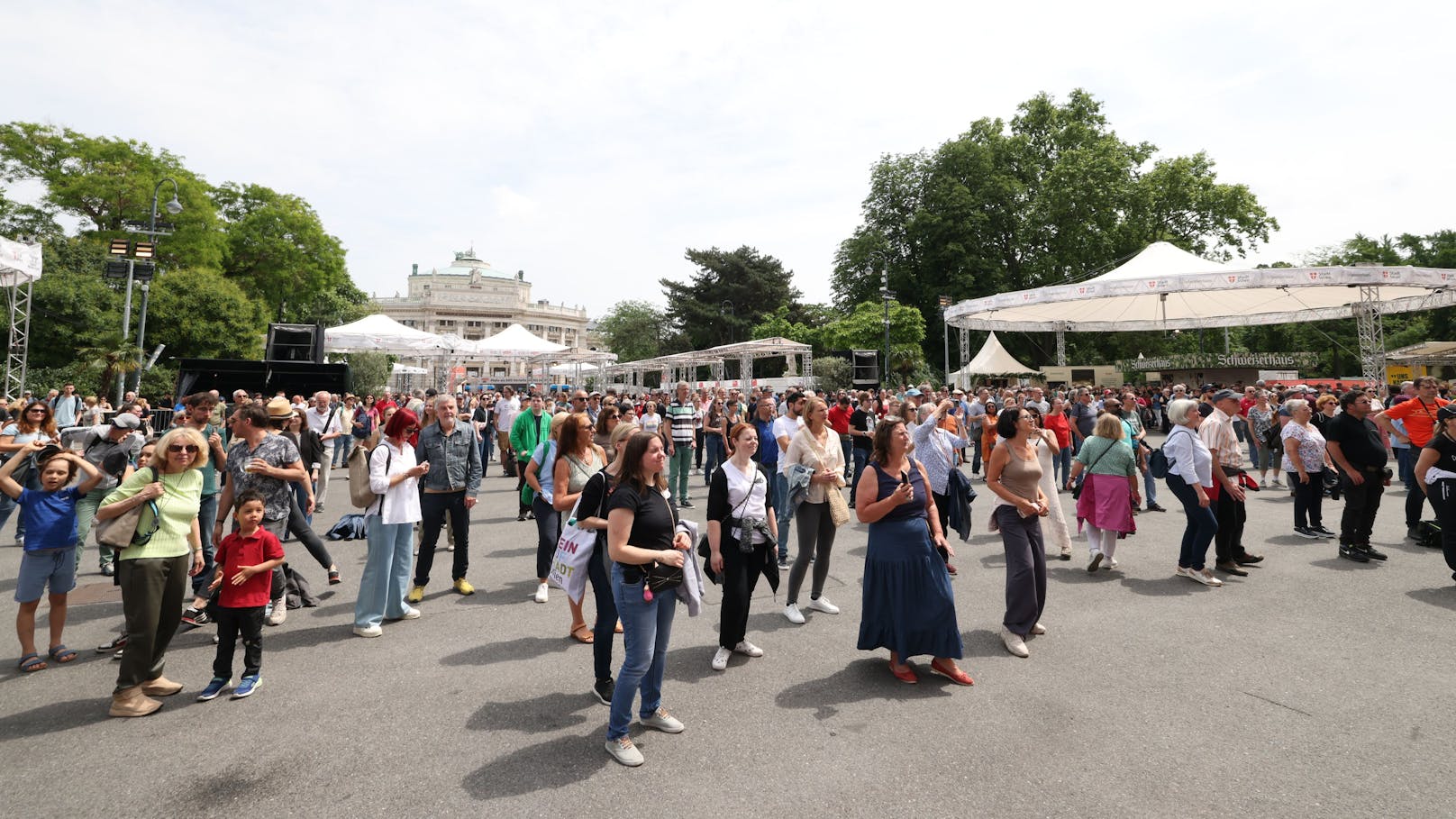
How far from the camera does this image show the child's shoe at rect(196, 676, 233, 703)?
3871 millimetres

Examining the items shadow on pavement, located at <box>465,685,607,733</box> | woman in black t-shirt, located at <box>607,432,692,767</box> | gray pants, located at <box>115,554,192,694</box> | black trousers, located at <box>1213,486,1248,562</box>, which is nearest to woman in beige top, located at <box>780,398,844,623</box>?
shadow on pavement, located at <box>465,685,607,733</box>

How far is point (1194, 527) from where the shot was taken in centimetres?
614

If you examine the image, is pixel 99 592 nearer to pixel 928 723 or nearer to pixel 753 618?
pixel 753 618

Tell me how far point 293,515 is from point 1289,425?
34.6 feet

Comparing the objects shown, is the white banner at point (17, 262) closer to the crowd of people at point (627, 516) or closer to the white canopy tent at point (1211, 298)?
the crowd of people at point (627, 516)

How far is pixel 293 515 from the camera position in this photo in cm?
557

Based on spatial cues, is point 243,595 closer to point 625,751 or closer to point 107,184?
point 625,751

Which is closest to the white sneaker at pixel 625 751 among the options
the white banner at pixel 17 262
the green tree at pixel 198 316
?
the white banner at pixel 17 262

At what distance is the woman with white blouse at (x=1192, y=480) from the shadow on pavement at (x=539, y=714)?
210 inches

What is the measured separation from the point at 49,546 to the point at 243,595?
5.05ft

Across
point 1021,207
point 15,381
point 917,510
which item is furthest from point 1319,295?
point 15,381

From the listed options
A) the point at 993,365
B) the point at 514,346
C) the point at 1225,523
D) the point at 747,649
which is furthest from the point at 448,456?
the point at 993,365

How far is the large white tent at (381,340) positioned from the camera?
72.0ft

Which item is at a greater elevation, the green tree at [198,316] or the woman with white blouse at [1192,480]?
the green tree at [198,316]
